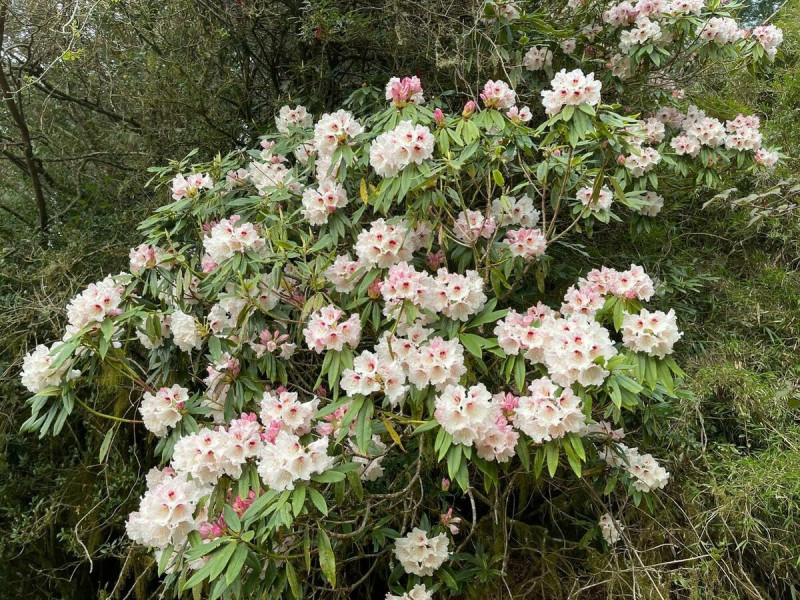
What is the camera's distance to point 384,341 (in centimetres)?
150

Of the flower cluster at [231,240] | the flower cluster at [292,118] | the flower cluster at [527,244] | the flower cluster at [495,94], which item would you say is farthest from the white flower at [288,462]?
the flower cluster at [292,118]

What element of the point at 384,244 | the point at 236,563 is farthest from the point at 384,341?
the point at 236,563

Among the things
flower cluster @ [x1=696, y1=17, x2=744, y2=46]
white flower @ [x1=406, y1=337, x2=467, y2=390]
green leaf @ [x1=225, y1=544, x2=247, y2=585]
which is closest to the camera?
green leaf @ [x1=225, y1=544, x2=247, y2=585]

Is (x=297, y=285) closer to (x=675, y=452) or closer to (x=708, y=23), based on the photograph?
(x=675, y=452)

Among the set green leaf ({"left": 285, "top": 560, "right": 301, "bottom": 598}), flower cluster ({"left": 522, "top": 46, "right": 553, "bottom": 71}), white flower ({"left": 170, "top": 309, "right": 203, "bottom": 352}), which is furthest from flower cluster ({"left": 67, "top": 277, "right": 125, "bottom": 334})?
flower cluster ({"left": 522, "top": 46, "right": 553, "bottom": 71})

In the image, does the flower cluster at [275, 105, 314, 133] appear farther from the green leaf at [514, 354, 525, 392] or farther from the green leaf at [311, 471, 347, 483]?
the green leaf at [311, 471, 347, 483]

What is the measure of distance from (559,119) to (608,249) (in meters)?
1.11

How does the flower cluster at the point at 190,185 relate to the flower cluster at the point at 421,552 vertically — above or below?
above

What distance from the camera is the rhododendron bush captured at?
1.34 m

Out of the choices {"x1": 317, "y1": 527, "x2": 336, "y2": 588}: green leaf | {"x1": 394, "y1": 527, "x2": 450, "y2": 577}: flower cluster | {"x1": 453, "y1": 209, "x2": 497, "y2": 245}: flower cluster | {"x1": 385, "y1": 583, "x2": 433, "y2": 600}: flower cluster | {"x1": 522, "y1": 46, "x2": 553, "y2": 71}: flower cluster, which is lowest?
{"x1": 385, "y1": 583, "x2": 433, "y2": 600}: flower cluster

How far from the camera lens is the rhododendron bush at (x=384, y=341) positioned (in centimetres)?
134

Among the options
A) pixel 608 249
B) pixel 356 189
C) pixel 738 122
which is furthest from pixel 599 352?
pixel 738 122

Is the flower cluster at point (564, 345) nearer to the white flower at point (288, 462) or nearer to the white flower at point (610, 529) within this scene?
the white flower at point (288, 462)

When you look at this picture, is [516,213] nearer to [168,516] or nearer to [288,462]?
[288,462]
